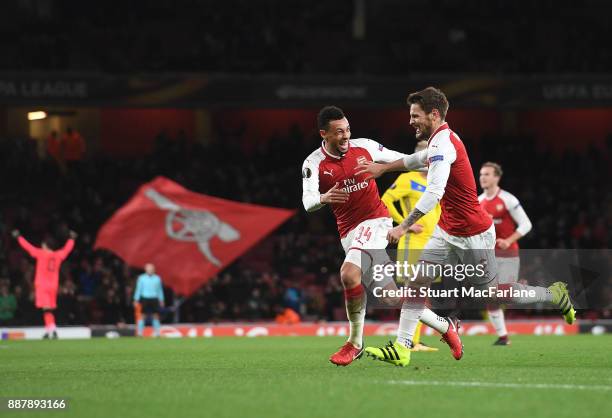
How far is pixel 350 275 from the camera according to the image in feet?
35.6

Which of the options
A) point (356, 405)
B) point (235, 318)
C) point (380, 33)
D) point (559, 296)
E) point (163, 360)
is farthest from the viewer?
point (380, 33)

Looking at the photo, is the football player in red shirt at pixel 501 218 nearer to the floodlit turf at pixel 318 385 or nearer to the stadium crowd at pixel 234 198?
the floodlit turf at pixel 318 385

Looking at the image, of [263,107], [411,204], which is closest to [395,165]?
[411,204]

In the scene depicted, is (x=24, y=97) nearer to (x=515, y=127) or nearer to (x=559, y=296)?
(x=515, y=127)

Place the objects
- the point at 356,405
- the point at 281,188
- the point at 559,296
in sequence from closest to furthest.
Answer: the point at 356,405, the point at 559,296, the point at 281,188

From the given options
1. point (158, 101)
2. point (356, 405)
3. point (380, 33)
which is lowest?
point (356, 405)

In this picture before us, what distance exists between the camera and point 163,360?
12711mm

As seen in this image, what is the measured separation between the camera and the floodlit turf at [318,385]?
7141mm

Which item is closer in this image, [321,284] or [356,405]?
[356,405]

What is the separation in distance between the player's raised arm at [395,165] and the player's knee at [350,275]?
0.93m

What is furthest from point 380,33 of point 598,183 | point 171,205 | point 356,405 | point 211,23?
point 356,405

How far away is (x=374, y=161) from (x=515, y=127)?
80.5 ft
